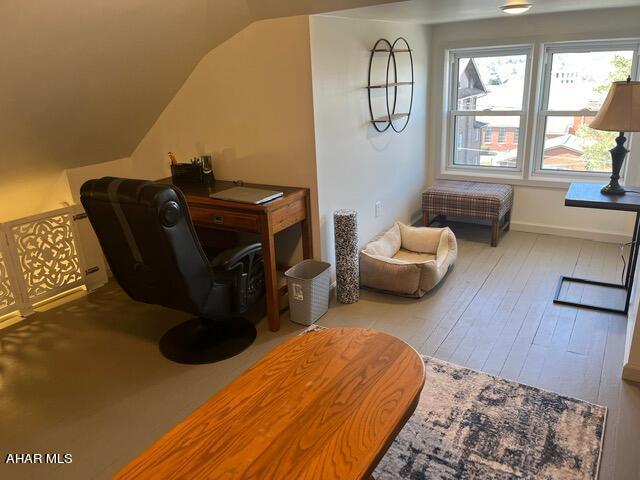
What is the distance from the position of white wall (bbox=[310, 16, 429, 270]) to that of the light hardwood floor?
2.32 ft

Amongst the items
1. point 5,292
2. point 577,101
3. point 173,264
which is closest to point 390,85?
point 577,101

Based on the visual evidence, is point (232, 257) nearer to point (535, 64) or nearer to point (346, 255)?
point (346, 255)

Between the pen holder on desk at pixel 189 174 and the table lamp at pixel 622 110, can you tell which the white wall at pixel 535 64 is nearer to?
the table lamp at pixel 622 110

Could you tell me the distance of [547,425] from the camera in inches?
81.2

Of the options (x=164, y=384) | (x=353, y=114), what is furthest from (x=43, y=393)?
(x=353, y=114)

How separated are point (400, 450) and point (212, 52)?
2.63 m

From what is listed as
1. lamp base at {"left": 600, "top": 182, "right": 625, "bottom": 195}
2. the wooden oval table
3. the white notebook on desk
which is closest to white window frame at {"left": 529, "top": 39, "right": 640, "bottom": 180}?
lamp base at {"left": 600, "top": 182, "right": 625, "bottom": 195}

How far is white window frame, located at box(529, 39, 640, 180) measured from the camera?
12.7 feet

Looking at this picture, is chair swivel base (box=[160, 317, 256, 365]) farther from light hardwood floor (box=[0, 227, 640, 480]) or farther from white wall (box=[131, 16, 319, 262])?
white wall (box=[131, 16, 319, 262])

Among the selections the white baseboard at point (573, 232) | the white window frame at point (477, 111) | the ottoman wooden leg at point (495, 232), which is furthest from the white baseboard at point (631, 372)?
the white window frame at point (477, 111)

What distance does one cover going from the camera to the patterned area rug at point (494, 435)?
1.85 meters

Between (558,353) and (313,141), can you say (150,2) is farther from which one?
(558,353)

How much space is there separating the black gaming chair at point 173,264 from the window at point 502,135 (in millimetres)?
2914

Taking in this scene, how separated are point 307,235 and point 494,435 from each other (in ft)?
5.41
